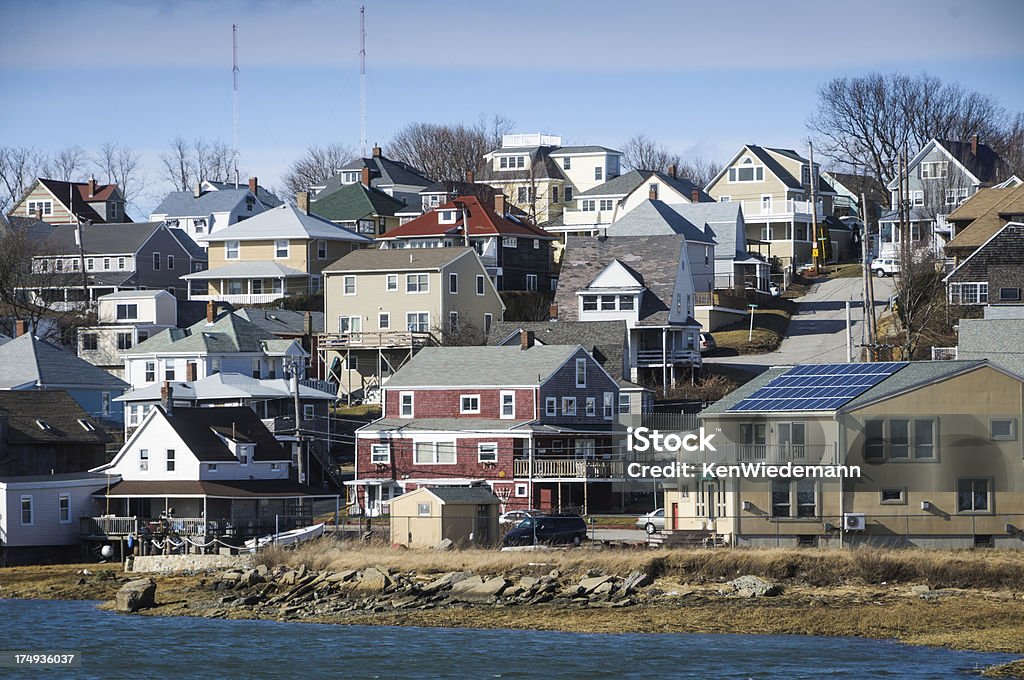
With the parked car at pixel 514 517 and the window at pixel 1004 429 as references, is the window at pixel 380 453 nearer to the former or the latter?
the parked car at pixel 514 517

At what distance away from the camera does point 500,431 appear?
67.4 meters

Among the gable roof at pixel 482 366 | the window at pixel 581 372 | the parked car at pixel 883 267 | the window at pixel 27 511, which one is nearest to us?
the window at pixel 27 511

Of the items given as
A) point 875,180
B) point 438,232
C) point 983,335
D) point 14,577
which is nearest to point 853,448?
point 983,335

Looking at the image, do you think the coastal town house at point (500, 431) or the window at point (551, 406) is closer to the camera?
the coastal town house at point (500, 431)

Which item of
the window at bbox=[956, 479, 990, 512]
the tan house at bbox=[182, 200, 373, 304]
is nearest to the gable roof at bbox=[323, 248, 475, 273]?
the tan house at bbox=[182, 200, 373, 304]

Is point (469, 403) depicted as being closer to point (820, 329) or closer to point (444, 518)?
point (444, 518)

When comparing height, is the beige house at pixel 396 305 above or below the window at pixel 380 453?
above

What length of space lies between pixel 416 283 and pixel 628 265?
11.8 m

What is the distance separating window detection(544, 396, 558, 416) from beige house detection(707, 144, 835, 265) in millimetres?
48234

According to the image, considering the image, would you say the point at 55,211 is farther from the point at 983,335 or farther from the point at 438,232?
the point at 983,335

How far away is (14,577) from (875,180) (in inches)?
3650

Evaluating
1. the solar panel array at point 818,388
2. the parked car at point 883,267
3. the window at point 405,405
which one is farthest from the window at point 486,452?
the parked car at point 883,267

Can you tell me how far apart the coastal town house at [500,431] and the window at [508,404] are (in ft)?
0.14

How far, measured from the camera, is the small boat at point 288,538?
57.4m
